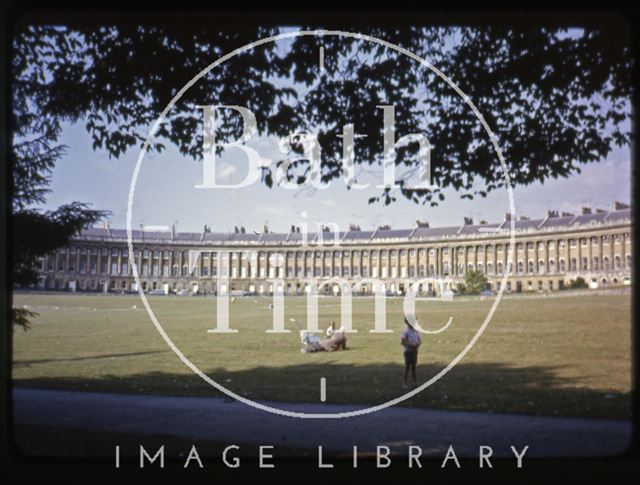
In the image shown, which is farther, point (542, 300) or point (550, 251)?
point (542, 300)

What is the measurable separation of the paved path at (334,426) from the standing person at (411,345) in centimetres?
54

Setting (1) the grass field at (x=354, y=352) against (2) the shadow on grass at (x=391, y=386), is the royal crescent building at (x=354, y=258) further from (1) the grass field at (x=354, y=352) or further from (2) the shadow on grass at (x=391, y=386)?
(2) the shadow on grass at (x=391, y=386)

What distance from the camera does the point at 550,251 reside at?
21.4 feet

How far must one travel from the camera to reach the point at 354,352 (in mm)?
8977

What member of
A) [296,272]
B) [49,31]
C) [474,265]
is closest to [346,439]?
[296,272]

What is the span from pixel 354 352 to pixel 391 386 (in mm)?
1110

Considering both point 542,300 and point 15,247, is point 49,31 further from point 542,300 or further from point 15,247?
point 542,300

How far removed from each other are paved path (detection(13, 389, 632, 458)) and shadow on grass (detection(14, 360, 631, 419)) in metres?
0.19

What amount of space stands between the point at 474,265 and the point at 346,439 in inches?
119

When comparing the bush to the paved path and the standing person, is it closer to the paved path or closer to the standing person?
the standing person

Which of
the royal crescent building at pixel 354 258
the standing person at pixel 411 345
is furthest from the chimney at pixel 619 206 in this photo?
the standing person at pixel 411 345

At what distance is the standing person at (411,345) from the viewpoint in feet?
24.2

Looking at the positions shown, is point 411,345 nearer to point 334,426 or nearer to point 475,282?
point 475,282

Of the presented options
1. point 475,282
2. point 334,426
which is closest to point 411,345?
point 475,282
